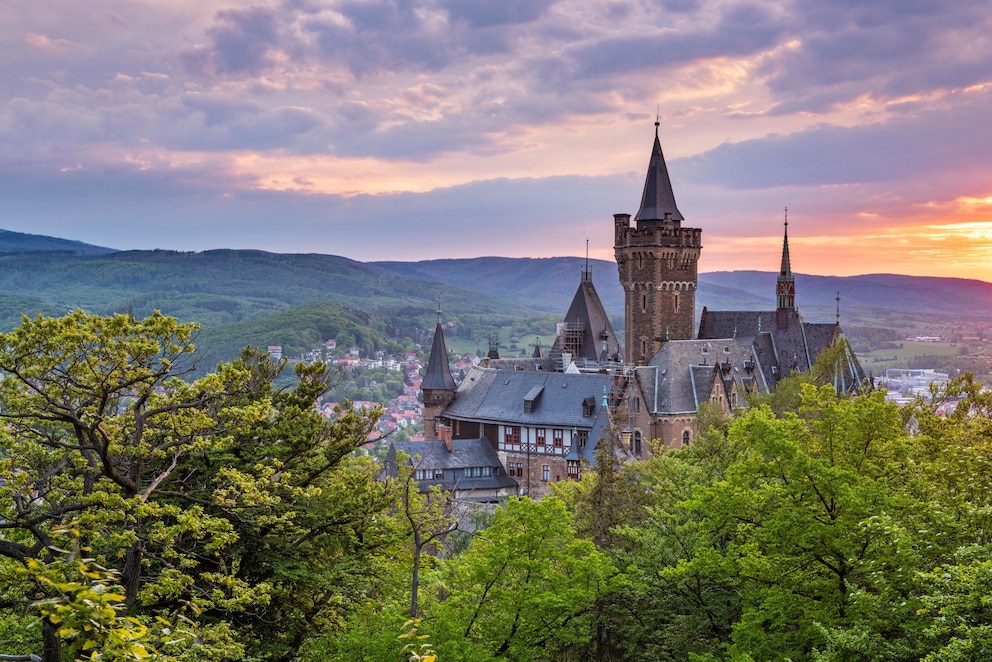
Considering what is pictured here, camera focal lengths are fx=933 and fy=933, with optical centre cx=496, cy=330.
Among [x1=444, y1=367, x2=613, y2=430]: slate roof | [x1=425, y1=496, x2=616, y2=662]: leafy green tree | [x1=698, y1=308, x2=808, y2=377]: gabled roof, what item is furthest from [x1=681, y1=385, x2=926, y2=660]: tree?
[x1=698, y1=308, x2=808, y2=377]: gabled roof

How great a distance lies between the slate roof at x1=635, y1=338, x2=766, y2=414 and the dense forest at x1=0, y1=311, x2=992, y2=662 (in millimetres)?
40923

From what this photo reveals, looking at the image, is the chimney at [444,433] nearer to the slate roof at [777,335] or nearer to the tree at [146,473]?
the slate roof at [777,335]

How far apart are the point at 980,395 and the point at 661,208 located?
62.0 meters

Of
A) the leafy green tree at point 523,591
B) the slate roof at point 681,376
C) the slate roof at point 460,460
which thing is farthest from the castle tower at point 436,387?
the leafy green tree at point 523,591

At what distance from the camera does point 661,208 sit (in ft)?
269

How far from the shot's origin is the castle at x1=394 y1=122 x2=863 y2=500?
6800cm

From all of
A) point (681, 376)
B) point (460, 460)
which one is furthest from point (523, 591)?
point (460, 460)

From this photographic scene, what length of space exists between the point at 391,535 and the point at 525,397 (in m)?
54.8

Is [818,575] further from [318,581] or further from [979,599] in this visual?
[318,581]

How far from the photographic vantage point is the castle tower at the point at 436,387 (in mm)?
82188

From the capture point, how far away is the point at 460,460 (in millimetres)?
74375

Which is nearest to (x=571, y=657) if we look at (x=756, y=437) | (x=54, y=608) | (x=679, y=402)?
(x=756, y=437)

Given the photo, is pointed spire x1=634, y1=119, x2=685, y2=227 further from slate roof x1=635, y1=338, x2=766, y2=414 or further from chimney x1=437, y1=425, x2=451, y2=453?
chimney x1=437, y1=425, x2=451, y2=453

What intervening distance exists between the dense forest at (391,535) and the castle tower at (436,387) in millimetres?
55966
